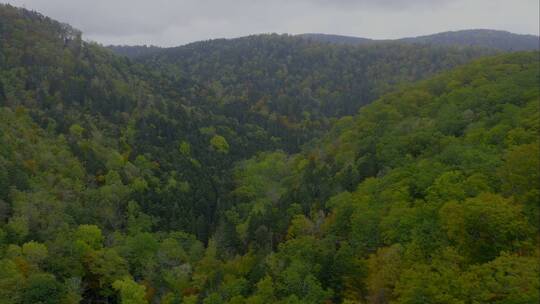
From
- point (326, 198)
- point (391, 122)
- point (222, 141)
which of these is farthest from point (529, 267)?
point (222, 141)

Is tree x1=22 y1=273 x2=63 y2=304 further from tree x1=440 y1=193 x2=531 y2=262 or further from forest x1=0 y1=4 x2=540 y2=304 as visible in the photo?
tree x1=440 y1=193 x2=531 y2=262

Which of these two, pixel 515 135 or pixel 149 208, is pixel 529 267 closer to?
pixel 515 135

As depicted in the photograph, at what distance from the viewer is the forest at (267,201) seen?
121 feet

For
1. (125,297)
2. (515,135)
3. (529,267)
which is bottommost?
(125,297)

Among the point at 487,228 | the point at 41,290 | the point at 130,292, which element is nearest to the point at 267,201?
the point at 130,292

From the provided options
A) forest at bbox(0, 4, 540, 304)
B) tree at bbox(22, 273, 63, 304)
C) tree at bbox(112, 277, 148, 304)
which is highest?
forest at bbox(0, 4, 540, 304)

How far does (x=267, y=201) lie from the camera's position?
93.5 m

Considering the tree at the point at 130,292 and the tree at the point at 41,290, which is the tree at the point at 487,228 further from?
the tree at the point at 41,290

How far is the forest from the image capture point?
36.8 m

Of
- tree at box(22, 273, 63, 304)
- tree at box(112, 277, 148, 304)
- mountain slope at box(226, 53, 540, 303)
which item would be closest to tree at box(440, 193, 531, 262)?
mountain slope at box(226, 53, 540, 303)

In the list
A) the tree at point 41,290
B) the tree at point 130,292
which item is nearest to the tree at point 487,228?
the tree at point 130,292

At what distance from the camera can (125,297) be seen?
62.5 m

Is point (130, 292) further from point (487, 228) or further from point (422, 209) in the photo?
point (487, 228)

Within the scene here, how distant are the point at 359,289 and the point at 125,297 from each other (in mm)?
34258
